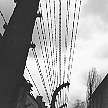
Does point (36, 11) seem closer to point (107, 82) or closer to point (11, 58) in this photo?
point (11, 58)

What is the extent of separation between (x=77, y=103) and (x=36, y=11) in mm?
53624

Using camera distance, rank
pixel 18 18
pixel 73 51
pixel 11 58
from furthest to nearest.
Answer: pixel 73 51 < pixel 18 18 < pixel 11 58

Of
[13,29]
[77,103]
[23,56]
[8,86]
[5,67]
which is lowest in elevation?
[8,86]

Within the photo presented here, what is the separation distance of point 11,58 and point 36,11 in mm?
1764

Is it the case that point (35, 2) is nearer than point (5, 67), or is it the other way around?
point (5, 67)

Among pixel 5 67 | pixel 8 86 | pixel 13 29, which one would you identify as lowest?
pixel 8 86

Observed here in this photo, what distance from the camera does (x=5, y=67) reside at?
16.5 feet

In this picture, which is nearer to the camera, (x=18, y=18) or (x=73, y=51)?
(x=18, y=18)

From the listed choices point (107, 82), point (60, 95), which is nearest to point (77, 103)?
Answer: point (107, 82)

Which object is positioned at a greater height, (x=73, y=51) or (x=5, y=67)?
(x=73, y=51)

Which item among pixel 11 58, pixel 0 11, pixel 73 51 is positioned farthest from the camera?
pixel 73 51

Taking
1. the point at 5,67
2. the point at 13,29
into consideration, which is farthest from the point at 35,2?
the point at 5,67

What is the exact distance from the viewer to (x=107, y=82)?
1986cm

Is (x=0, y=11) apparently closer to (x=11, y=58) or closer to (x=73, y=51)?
(x=11, y=58)
